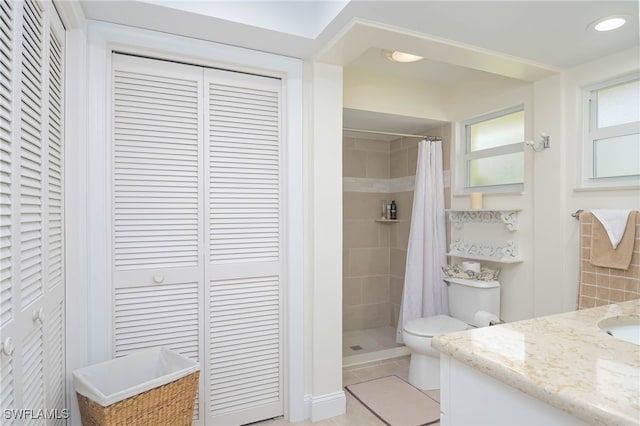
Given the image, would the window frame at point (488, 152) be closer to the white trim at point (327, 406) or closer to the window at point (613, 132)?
the window at point (613, 132)

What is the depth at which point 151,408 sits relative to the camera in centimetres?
154

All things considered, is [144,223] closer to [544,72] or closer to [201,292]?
[201,292]

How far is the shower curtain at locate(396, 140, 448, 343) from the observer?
3049 mm

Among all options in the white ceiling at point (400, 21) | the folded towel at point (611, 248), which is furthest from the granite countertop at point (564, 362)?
the white ceiling at point (400, 21)

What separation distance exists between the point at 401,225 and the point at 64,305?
2.90m

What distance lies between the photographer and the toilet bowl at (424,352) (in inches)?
99.7

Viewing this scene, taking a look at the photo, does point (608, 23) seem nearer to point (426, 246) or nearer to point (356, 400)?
point (426, 246)

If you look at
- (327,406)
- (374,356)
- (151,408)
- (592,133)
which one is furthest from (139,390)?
(592,133)

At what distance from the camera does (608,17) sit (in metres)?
1.72

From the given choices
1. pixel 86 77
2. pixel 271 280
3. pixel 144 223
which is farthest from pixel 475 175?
pixel 86 77

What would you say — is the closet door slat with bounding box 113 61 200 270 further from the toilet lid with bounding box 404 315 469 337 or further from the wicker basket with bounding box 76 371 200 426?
the toilet lid with bounding box 404 315 469 337

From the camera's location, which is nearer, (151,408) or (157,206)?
(151,408)

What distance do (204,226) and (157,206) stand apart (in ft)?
0.87

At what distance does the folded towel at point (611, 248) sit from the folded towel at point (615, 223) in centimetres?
2
